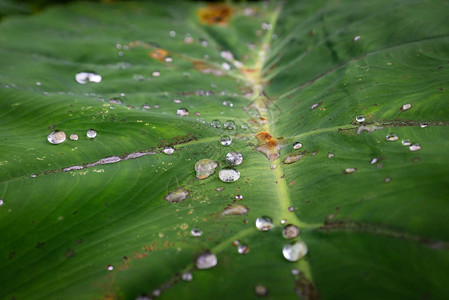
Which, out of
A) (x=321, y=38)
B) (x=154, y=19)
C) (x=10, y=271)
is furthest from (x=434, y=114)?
(x=154, y=19)

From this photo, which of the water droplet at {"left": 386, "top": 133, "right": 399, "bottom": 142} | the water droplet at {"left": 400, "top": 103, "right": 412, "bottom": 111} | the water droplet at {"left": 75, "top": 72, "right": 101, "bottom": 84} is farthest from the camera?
the water droplet at {"left": 75, "top": 72, "right": 101, "bottom": 84}

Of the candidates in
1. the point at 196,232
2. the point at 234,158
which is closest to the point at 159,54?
the point at 234,158

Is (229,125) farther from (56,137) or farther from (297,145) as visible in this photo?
(56,137)

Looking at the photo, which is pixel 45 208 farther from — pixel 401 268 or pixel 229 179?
pixel 401 268

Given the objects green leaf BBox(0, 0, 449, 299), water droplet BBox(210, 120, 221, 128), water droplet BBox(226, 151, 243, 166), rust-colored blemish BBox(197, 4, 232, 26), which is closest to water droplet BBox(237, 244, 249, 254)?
green leaf BBox(0, 0, 449, 299)

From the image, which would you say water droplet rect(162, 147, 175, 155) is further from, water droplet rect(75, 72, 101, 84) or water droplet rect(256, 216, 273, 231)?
water droplet rect(75, 72, 101, 84)

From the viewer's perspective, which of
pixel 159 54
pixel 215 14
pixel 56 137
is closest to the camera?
pixel 56 137

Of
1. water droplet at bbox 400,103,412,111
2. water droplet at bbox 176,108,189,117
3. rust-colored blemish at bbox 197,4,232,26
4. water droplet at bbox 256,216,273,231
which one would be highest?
rust-colored blemish at bbox 197,4,232,26
